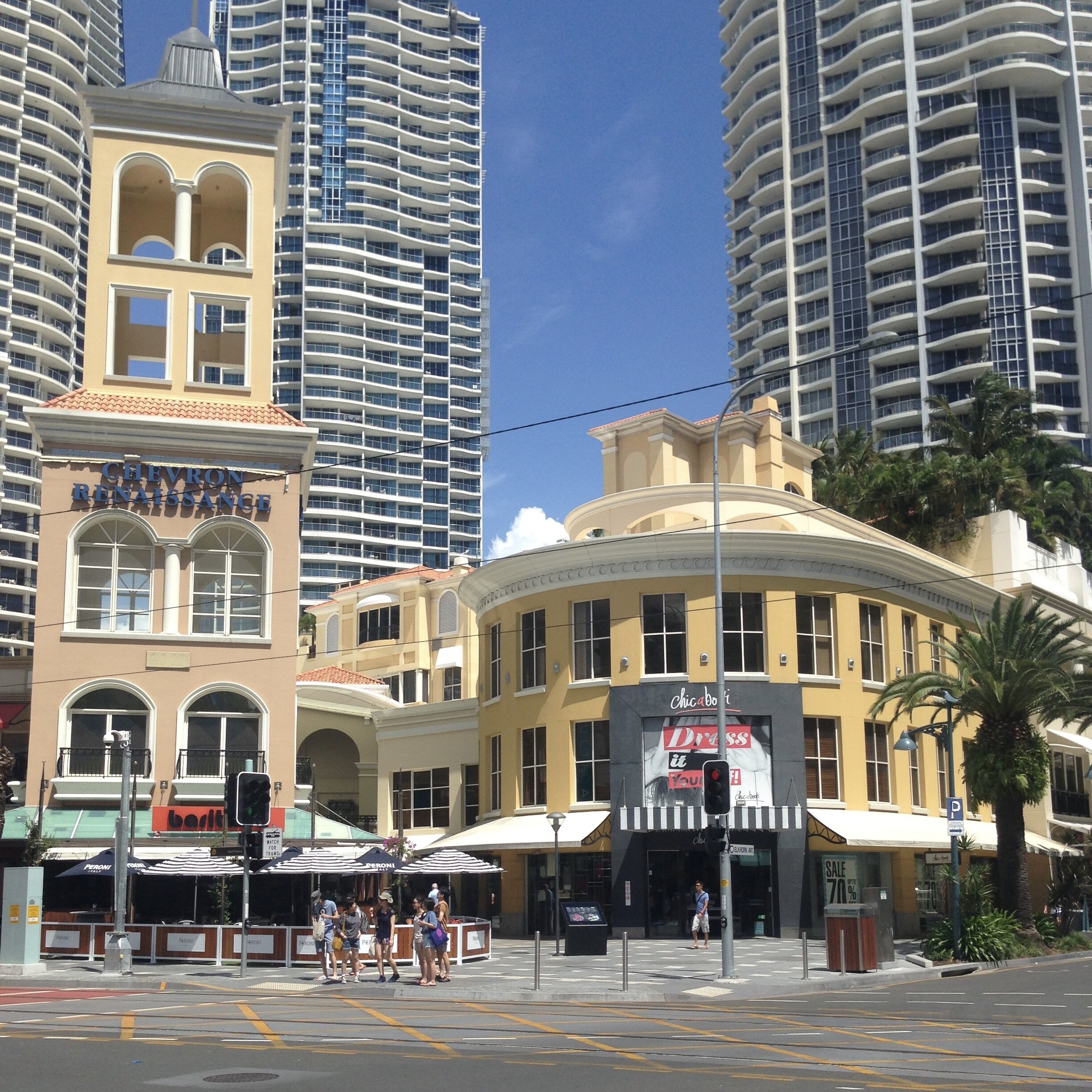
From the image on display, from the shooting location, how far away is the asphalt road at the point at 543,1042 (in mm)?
13281

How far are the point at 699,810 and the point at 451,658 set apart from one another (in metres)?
29.3

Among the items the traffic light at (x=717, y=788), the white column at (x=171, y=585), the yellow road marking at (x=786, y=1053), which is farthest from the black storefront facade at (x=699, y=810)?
the yellow road marking at (x=786, y=1053)

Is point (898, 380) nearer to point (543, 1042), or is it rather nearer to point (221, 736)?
point (221, 736)

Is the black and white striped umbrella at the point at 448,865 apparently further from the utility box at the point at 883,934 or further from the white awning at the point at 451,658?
the white awning at the point at 451,658

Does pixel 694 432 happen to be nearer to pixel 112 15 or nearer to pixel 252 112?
pixel 252 112

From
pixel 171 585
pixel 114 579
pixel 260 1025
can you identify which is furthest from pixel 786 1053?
pixel 114 579

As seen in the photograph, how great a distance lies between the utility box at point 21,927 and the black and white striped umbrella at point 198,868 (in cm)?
287

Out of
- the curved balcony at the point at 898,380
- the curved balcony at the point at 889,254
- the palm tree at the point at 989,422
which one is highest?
the curved balcony at the point at 889,254

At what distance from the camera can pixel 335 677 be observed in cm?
6131

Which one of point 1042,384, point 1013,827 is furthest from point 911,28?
point 1013,827

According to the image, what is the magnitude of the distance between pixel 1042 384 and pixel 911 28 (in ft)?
115

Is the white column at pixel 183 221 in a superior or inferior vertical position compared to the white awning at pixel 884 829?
superior

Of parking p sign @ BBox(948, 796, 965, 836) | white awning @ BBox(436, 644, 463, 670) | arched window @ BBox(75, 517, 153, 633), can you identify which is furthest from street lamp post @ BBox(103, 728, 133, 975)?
white awning @ BBox(436, 644, 463, 670)

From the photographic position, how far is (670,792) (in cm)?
3950
